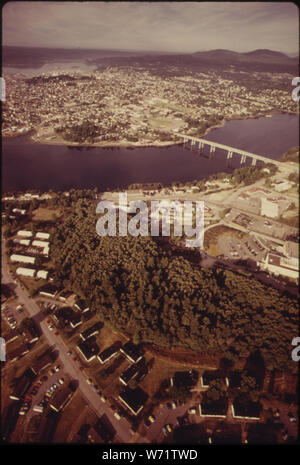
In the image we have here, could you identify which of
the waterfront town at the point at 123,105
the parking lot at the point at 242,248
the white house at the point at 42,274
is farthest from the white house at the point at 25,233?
the waterfront town at the point at 123,105

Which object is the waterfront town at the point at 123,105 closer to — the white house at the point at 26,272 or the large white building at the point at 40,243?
the large white building at the point at 40,243

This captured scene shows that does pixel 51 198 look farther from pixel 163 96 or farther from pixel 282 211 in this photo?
pixel 163 96

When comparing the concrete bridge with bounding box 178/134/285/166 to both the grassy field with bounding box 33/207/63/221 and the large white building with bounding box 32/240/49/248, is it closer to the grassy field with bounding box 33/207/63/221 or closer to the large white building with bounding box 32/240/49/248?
the grassy field with bounding box 33/207/63/221

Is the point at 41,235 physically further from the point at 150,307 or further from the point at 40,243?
the point at 150,307

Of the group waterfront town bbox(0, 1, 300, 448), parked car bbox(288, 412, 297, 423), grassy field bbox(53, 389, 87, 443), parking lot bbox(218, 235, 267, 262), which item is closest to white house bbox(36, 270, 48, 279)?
waterfront town bbox(0, 1, 300, 448)

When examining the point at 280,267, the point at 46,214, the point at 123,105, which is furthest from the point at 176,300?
the point at 123,105

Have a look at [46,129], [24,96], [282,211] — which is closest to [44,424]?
[282,211]
